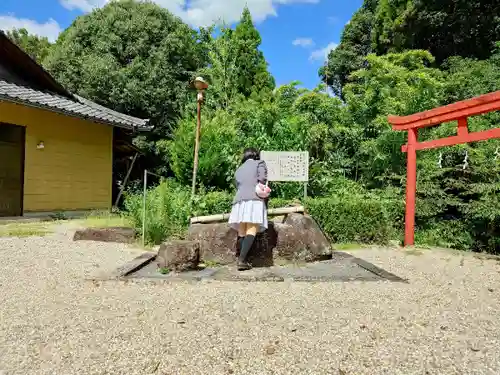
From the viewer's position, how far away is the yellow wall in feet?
36.5

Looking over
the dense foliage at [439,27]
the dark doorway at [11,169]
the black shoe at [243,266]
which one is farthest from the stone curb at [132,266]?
the dense foliage at [439,27]

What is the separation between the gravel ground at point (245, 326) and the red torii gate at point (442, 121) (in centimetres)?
296

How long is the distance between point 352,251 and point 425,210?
2944mm

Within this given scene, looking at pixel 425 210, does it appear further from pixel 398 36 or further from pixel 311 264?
pixel 398 36

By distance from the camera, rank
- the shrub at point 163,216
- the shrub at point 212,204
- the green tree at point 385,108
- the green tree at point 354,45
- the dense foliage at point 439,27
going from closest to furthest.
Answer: the shrub at point 163,216
the shrub at point 212,204
the green tree at point 385,108
the dense foliage at point 439,27
the green tree at point 354,45

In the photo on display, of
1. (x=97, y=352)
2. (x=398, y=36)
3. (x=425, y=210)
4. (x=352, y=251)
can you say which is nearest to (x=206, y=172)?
(x=352, y=251)

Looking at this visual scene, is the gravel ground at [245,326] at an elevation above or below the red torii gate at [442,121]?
below

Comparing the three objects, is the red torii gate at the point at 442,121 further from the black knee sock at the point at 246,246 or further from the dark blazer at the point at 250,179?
the black knee sock at the point at 246,246

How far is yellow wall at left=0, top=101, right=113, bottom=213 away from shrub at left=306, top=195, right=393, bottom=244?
752 cm

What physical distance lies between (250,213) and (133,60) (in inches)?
669

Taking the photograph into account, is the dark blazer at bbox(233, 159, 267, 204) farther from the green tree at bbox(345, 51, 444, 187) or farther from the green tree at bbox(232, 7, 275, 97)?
the green tree at bbox(232, 7, 275, 97)

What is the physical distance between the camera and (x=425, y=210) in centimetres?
932

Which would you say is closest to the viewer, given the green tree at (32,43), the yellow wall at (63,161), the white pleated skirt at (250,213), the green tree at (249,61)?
the white pleated skirt at (250,213)

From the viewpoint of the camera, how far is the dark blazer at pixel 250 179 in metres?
5.47
